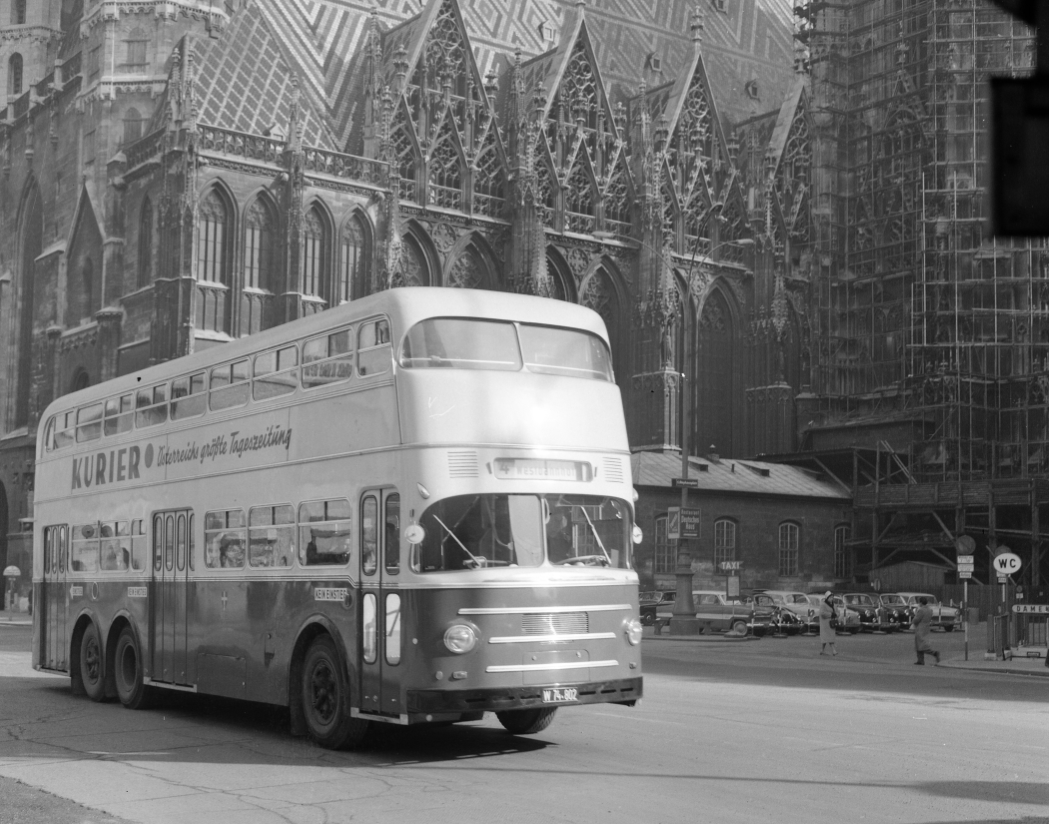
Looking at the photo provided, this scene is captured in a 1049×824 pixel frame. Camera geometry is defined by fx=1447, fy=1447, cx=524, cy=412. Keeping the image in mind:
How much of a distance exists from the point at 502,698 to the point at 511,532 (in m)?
1.45

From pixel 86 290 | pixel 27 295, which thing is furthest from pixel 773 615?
pixel 27 295

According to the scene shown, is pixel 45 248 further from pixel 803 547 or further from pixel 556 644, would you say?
pixel 556 644

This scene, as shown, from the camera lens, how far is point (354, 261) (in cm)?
5659

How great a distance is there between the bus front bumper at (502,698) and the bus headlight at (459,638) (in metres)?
0.36

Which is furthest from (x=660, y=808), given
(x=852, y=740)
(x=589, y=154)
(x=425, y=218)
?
(x=589, y=154)

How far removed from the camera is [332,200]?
5581 centimetres

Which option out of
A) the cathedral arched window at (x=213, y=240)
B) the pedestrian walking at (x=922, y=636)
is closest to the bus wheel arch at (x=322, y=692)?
the pedestrian walking at (x=922, y=636)

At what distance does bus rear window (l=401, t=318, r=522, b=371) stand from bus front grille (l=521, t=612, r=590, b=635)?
2.29 m

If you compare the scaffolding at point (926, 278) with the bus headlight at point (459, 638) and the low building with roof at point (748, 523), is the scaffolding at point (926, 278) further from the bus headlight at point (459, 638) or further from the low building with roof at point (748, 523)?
the bus headlight at point (459, 638)

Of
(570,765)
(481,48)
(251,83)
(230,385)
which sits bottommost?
(570,765)

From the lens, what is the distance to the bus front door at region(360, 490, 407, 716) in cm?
1262

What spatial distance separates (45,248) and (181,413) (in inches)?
1939

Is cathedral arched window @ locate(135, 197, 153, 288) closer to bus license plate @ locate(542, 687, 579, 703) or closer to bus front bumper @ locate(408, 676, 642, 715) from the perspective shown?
bus front bumper @ locate(408, 676, 642, 715)

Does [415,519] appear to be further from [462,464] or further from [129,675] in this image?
[129,675]
